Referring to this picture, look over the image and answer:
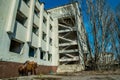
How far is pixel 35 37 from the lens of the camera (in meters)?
15.4

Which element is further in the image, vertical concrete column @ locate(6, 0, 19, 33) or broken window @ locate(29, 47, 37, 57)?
broken window @ locate(29, 47, 37, 57)

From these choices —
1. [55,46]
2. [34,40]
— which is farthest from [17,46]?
[55,46]

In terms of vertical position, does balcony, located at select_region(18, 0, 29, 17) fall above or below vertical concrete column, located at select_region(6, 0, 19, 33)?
above

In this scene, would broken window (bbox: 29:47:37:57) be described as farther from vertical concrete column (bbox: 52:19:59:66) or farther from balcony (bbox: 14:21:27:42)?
vertical concrete column (bbox: 52:19:59:66)

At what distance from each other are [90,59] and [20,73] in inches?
292

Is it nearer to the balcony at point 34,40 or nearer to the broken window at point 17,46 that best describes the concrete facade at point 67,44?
the balcony at point 34,40

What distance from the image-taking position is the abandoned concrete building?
A: 968cm

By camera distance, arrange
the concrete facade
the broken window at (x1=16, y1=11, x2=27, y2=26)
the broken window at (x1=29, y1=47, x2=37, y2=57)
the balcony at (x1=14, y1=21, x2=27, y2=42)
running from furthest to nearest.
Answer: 1. the concrete facade
2. the broken window at (x1=29, y1=47, x2=37, y2=57)
3. the broken window at (x1=16, y1=11, x2=27, y2=26)
4. the balcony at (x1=14, y1=21, x2=27, y2=42)

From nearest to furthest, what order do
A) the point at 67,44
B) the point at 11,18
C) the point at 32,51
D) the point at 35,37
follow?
the point at 11,18, the point at 32,51, the point at 35,37, the point at 67,44

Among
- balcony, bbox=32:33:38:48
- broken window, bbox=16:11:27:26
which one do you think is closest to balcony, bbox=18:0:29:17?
broken window, bbox=16:11:27:26

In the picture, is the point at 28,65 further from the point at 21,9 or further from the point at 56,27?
the point at 56,27

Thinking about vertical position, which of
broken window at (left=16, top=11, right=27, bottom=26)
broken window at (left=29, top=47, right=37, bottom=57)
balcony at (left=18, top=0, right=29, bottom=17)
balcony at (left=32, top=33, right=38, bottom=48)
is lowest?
broken window at (left=29, top=47, right=37, bottom=57)

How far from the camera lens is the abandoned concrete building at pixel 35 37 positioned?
9681 mm

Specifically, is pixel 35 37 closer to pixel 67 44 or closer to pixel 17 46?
pixel 17 46
